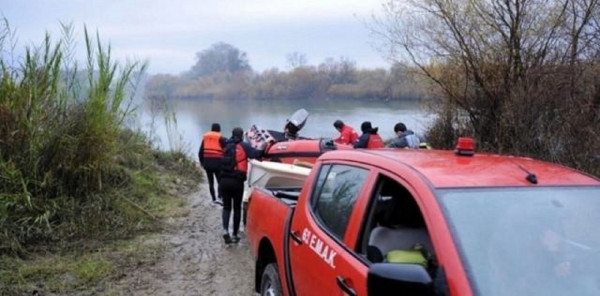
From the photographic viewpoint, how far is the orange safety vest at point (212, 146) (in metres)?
10.3

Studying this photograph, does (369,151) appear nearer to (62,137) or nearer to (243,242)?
(243,242)

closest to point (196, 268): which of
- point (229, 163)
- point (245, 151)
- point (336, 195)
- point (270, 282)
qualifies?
point (229, 163)

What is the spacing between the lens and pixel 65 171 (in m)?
7.43

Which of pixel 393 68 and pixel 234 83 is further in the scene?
pixel 234 83

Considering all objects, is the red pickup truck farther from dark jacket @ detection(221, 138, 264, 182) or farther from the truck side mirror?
dark jacket @ detection(221, 138, 264, 182)

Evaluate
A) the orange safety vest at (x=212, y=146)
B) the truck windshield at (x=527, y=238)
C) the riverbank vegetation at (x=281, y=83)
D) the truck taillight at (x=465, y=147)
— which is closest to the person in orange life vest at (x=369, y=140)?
the orange safety vest at (x=212, y=146)

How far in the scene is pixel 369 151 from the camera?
10.6 feet

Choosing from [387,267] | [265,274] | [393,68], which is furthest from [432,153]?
[393,68]

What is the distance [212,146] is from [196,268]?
4152 millimetres

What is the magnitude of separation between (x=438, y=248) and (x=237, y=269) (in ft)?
15.0

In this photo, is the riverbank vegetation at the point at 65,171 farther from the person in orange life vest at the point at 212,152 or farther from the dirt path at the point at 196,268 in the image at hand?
the person in orange life vest at the point at 212,152

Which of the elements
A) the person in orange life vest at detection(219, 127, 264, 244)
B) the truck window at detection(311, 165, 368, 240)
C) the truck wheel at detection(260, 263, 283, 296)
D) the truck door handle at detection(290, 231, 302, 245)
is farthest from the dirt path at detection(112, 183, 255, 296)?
the truck window at detection(311, 165, 368, 240)

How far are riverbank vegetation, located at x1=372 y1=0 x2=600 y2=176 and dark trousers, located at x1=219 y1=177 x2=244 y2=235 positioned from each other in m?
4.97

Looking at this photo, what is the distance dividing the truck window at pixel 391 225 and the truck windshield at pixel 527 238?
1.39ft
